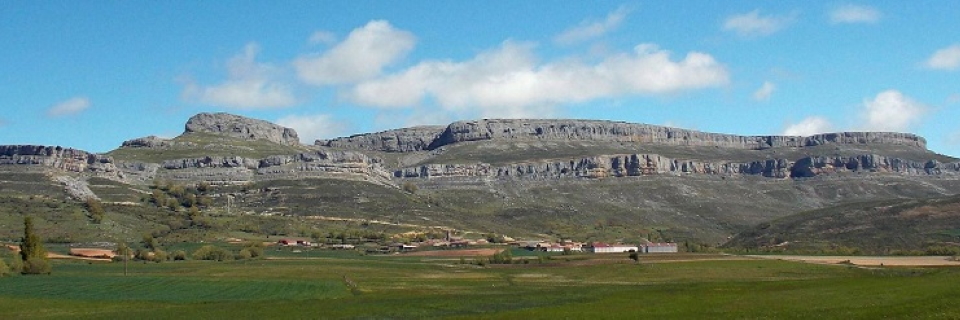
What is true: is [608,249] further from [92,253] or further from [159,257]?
[92,253]

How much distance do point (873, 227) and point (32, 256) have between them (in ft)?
377

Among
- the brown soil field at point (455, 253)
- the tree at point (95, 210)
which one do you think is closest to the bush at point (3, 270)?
the brown soil field at point (455, 253)

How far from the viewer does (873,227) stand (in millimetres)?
153375

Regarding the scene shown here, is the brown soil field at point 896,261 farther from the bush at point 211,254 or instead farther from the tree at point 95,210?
the tree at point 95,210

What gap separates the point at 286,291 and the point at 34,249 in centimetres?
4507

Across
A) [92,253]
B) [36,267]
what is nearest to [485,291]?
[36,267]

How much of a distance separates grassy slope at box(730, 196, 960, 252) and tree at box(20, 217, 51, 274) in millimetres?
102648

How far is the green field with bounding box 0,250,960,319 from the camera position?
196 ft

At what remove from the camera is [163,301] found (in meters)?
74.6

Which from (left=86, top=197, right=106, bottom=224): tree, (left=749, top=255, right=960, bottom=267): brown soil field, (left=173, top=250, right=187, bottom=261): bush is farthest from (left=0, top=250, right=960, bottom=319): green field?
(left=86, top=197, right=106, bottom=224): tree

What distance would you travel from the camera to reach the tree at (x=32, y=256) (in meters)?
107

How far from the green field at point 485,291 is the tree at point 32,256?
10.8ft

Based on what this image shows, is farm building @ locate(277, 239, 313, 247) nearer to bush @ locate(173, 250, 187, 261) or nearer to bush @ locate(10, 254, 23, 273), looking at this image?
bush @ locate(173, 250, 187, 261)

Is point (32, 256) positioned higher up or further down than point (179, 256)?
higher up
